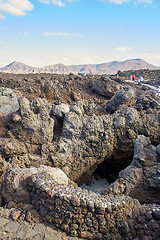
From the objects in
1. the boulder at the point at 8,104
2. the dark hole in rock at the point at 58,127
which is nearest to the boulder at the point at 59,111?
the dark hole in rock at the point at 58,127

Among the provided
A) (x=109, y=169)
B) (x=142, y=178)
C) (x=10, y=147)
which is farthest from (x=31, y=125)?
(x=109, y=169)

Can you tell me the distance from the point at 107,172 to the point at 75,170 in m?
3.23

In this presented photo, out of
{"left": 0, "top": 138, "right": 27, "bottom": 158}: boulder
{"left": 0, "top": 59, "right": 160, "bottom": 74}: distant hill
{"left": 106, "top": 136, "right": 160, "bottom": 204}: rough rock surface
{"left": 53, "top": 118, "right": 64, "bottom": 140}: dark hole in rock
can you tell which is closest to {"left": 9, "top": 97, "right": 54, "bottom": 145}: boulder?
{"left": 0, "top": 138, "right": 27, "bottom": 158}: boulder

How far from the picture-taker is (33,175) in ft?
16.4

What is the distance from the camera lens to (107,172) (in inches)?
412

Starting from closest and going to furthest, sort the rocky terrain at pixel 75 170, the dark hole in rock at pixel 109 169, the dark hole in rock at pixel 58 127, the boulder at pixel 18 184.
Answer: the rocky terrain at pixel 75 170 < the boulder at pixel 18 184 < the dark hole in rock at pixel 58 127 < the dark hole in rock at pixel 109 169

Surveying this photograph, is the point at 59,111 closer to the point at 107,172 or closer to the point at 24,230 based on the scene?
the point at 107,172

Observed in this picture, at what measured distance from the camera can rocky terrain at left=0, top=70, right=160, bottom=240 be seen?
172 inches

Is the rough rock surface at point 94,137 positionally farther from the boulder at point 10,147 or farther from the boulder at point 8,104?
the boulder at point 8,104

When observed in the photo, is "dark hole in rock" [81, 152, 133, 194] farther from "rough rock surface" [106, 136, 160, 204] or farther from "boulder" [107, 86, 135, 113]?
"boulder" [107, 86, 135, 113]

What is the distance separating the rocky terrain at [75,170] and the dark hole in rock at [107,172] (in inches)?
2.1

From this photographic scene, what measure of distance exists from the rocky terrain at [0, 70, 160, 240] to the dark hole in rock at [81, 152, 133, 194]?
52mm

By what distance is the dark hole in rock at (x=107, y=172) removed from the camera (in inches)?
368

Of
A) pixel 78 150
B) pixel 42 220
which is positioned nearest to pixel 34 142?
pixel 78 150
